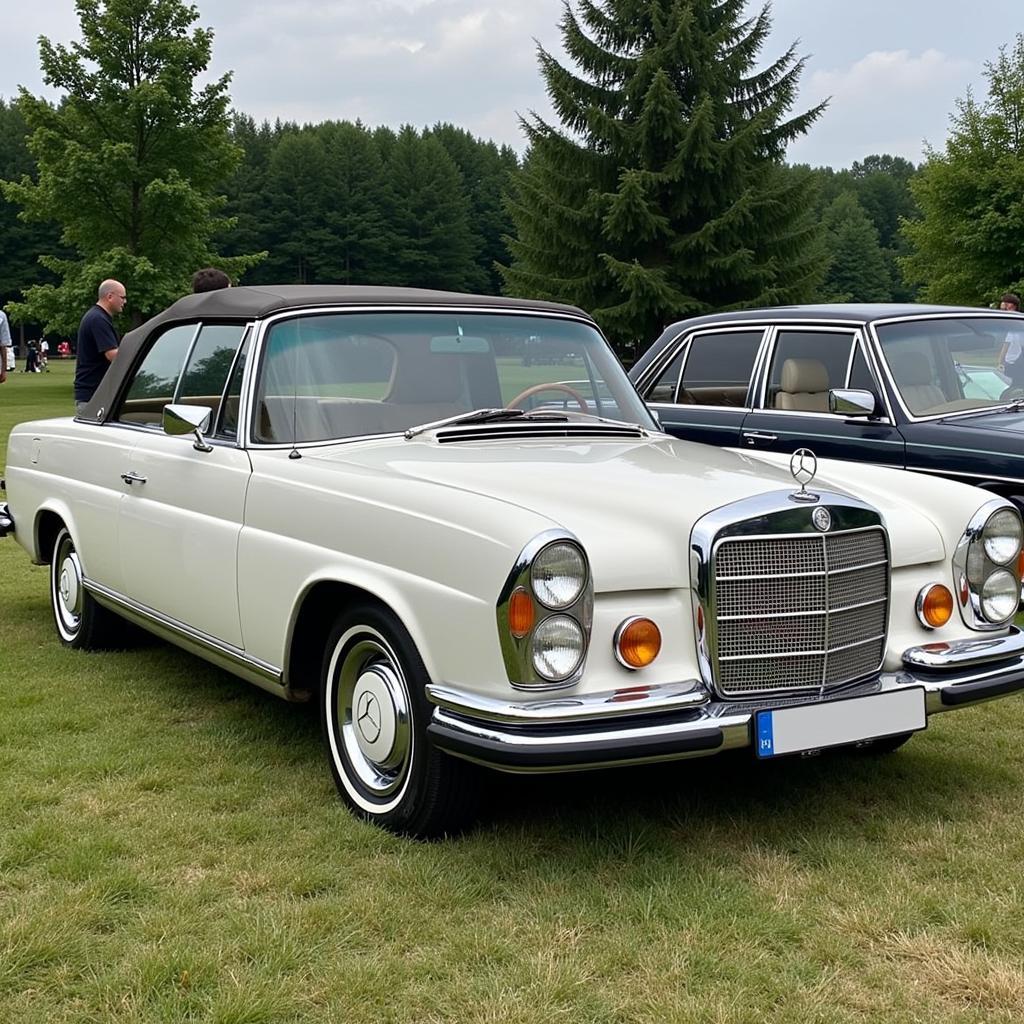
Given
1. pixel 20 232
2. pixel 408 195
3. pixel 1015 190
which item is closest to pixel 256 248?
pixel 408 195

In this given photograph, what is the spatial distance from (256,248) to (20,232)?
18.7m

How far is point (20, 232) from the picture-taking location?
74125 millimetres

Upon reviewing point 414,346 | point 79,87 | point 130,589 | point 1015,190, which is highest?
point 79,87

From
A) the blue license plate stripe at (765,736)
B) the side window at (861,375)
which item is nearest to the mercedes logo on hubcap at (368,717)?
the blue license plate stripe at (765,736)

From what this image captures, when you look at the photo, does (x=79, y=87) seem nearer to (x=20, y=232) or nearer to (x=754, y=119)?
(x=754, y=119)

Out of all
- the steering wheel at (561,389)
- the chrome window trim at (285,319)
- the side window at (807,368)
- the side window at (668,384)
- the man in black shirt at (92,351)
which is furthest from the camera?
the man in black shirt at (92,351)

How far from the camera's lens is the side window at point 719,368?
25.0 feet

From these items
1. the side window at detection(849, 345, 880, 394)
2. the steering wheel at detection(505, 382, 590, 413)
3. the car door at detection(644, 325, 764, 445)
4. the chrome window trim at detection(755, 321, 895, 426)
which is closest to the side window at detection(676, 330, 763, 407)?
the car door at detection(644, 325, 764, 445)

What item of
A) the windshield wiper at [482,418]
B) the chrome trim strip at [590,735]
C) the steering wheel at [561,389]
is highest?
the steering wheel at [561,389]

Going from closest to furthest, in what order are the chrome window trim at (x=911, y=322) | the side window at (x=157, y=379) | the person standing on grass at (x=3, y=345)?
the side window at (x=157, y=379), the chrome window trim at (x=911, y=322), the person standing on grass at (x=3, y=345)

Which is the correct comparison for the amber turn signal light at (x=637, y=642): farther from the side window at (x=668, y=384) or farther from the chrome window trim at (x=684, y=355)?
the side window at (x=668, y=384)

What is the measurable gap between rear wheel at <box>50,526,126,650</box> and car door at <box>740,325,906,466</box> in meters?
3.95

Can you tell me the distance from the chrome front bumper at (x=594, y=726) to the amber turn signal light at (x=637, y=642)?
0.26ft

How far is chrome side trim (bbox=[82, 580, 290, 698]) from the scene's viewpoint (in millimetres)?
4195
